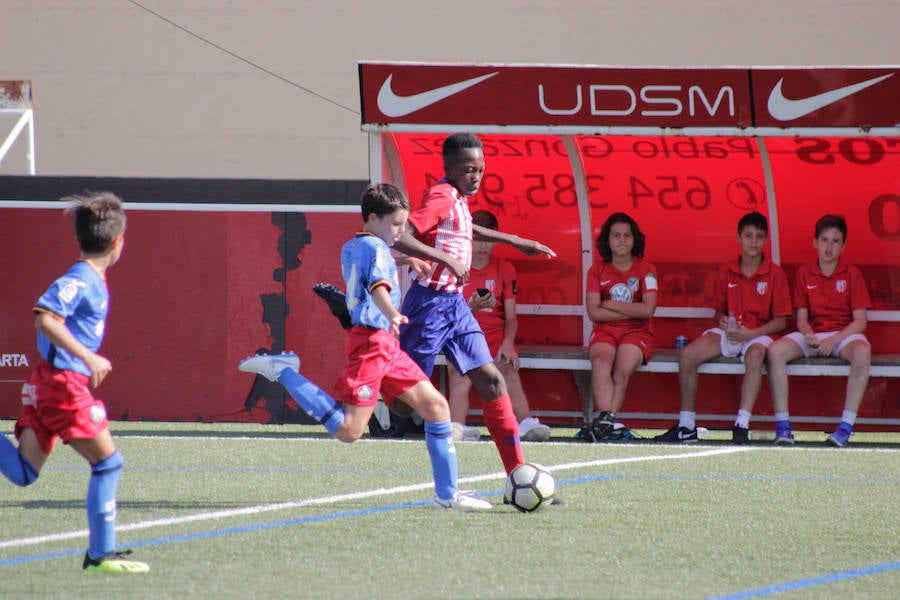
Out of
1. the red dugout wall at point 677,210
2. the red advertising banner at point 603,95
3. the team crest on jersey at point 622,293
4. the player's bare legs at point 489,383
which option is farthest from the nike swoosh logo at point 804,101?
the player's bare legs at point 489,383

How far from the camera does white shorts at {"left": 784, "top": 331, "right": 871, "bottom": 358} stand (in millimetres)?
9578

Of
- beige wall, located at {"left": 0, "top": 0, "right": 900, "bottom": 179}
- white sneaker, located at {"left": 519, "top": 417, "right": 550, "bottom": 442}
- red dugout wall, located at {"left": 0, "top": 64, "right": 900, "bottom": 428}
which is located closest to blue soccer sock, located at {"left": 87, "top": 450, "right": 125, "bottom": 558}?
red dugout wall, located at {"left": 0, "top": 64, "right": 900, "bottom": 428}

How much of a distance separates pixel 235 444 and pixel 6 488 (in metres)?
2.63

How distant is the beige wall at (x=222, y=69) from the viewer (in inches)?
728

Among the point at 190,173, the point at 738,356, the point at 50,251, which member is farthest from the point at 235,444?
the point at 190,173

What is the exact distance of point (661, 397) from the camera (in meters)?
10.4

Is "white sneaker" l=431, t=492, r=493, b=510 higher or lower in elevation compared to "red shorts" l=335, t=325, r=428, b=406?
lower

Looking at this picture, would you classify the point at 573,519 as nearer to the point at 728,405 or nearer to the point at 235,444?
the point at 235,444

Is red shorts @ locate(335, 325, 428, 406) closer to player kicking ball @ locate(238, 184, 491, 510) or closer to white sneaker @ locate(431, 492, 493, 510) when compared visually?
player kicking ball @ locate(238, 184, 491, 510)

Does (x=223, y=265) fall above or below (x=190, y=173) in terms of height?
below

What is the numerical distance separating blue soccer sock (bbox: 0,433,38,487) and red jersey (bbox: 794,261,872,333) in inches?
261

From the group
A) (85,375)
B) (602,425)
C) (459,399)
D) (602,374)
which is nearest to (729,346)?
(602,374)

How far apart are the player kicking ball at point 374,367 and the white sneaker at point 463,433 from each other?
11.0 ft

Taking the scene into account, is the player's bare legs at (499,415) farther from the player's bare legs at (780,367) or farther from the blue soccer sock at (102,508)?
the player's bare legs at (780,367)
